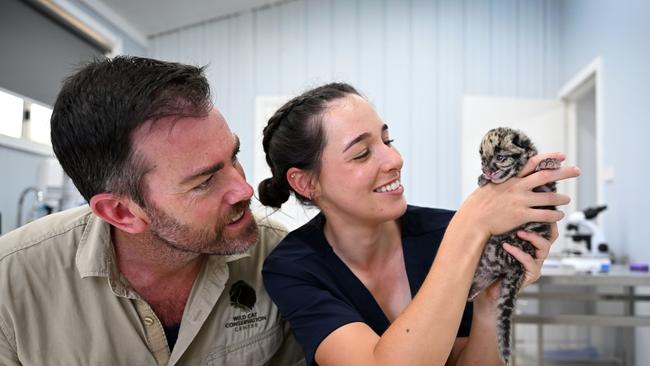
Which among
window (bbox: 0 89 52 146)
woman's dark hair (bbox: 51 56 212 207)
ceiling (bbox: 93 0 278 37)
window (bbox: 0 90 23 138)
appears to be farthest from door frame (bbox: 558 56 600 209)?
window (bbox: 0 90 23 138)

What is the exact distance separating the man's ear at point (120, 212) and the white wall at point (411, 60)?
11.7ft

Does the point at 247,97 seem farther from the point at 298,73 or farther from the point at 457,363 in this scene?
the point at 457,363

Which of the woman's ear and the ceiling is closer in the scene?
the woman's ear

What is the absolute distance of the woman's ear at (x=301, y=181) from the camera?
135 cm

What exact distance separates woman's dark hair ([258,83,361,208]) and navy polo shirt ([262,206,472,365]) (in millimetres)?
155

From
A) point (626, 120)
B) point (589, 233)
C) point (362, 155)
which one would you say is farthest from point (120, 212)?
point (626, 120)

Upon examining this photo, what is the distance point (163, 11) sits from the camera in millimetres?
4809

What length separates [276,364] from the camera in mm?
1346

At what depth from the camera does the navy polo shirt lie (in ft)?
3.50

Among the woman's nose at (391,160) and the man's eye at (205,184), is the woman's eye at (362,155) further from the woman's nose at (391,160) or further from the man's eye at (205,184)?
the man's eye at (205,184)

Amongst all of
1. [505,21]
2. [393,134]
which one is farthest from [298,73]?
[505,21]

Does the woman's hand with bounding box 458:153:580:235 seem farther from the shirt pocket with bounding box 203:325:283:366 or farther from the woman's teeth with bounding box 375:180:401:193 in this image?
the shirt pocket with bounding box 203:325:283:366

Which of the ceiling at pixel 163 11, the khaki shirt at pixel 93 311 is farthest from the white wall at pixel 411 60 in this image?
the khaki shirt at pixel 93 311

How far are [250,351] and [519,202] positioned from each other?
0.73 metres
